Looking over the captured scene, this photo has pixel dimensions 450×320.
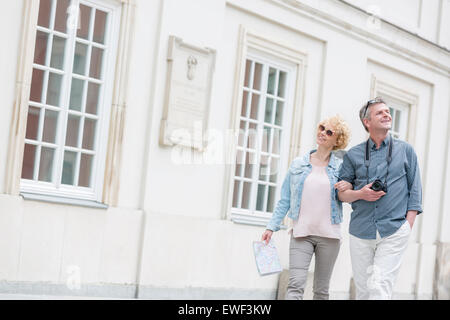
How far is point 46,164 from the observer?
9094mm

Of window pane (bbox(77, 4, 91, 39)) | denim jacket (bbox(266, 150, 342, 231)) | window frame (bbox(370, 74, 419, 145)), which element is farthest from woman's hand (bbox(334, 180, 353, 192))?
window frame (bbox(370, 74, 419, 145))

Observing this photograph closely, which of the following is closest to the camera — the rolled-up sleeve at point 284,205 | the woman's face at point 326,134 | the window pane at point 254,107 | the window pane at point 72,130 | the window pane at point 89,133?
the woman's face at point 326,134

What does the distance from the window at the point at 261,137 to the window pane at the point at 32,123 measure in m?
3.24

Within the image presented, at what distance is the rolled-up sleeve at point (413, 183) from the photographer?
645 centimetres

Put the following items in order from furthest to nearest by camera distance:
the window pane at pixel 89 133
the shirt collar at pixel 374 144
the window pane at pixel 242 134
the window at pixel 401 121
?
1. the window at pixel 401 121
2. the window pane at pixel 242 134
3. the window pane at pixel 89 133
4. the shirt collar at pixel 374 144

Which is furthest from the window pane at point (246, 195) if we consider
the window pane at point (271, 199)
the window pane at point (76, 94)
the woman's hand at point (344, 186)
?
the woman's hand at point (344, 186)

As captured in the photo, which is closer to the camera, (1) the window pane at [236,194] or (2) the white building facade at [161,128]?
(2) the white building facade at [161,128]

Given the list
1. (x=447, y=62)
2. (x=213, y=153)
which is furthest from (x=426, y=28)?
(x=213, y=153)

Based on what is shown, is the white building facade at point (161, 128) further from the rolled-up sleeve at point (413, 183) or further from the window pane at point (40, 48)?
the rolled-up sleeve at point (413, 183)

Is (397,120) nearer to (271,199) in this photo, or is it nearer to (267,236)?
(271,199)

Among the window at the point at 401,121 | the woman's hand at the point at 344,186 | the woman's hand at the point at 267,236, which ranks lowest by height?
the woman's hand at the point at 267,236

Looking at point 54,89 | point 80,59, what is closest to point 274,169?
point 80,59

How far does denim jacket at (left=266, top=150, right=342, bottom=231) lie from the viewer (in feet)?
22.9

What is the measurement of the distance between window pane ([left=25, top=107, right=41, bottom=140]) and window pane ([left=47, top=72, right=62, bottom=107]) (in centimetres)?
20
